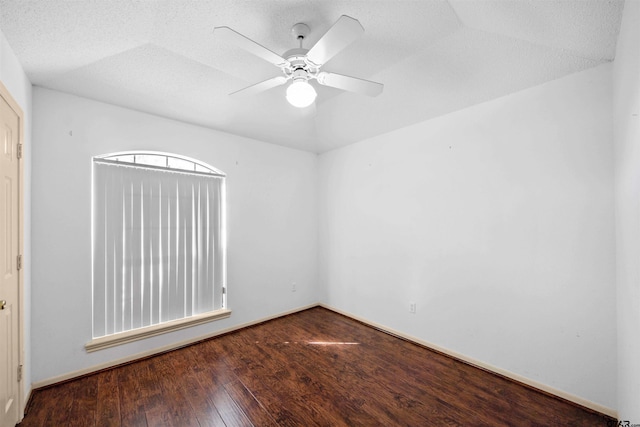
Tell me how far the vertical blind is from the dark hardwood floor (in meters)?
0.53

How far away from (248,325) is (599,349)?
134 inches

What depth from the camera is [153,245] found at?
9.41 ft

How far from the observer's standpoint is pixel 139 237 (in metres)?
2.78

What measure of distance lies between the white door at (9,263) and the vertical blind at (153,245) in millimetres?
713

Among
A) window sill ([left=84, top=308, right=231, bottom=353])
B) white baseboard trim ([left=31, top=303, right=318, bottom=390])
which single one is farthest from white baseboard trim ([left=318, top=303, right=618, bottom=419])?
window sill ([left=84, top=308, right=231, bottom=353])

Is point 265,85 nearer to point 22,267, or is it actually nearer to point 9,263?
point 9,263

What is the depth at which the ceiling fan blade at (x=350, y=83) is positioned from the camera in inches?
71.6

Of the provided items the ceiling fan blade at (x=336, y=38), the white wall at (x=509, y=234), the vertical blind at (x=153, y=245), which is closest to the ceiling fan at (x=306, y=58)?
the ceiling fan blade at (x=336, y=38)

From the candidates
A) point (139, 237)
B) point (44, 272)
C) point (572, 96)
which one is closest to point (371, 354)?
point (139, 237)

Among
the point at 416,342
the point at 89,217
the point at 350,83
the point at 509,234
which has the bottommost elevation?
the point at 416,342

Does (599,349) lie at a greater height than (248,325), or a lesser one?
greater

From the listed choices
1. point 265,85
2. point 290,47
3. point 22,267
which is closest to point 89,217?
point 22,267

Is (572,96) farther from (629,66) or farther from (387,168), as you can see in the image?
(387,168)

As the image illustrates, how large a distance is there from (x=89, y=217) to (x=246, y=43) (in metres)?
2.23
